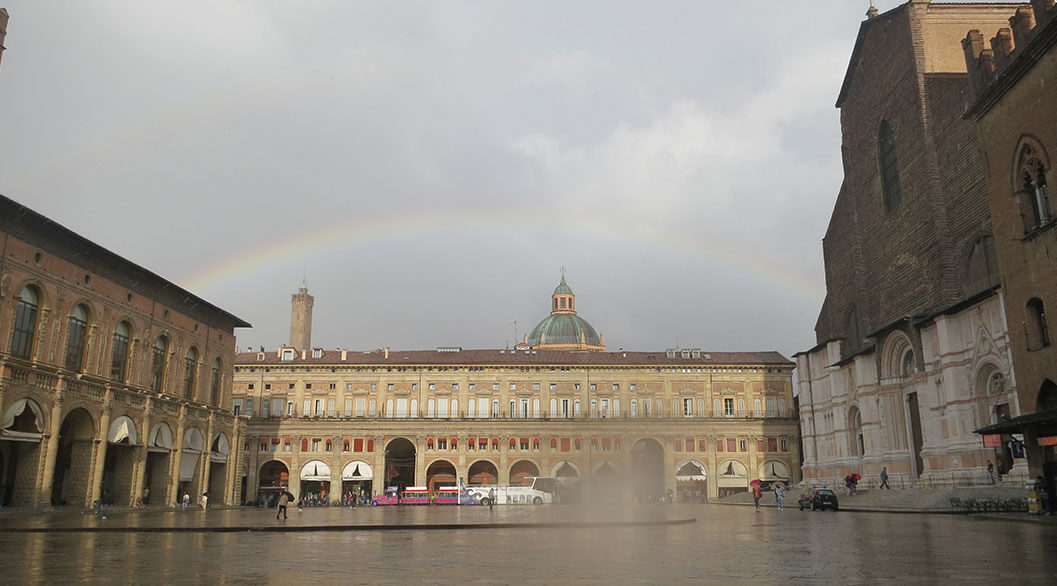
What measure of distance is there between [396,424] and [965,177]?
54.8 metres

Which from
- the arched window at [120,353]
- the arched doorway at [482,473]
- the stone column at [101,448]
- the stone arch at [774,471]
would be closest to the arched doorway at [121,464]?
the stone column at [101,448]

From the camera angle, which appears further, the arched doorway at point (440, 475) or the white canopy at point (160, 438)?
the arched doorway at point (440, 475)

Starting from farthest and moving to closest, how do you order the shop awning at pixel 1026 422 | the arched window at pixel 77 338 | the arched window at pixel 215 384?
1. the arched window at pixel 215 384
2. the arched window at pixel 77 338
3. the shop awning at pixel 1026 422

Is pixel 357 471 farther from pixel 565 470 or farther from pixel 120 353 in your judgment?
pixel 120 353

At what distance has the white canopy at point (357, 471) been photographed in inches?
2975

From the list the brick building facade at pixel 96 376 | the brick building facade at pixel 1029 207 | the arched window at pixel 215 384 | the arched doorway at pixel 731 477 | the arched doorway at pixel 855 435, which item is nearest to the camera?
the brick building facade at pixel 1029 207

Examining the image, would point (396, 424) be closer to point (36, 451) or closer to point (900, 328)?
point (36, 451)

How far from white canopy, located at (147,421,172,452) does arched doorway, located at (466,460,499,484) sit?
34.5 m

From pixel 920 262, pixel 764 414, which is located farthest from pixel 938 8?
pixel 764 414

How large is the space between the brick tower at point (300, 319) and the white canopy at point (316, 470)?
29.8m

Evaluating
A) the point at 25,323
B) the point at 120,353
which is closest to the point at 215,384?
the point at 120,353

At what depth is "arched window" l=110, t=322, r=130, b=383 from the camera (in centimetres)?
4269

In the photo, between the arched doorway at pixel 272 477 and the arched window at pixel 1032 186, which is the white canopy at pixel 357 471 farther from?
the arched window at pixel 1032 186

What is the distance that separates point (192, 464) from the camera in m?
50.7
